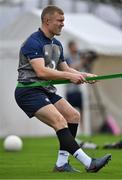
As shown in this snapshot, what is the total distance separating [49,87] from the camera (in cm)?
1174

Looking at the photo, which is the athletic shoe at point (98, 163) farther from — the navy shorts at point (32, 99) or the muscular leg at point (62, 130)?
the navy shorts at point (32, 99)

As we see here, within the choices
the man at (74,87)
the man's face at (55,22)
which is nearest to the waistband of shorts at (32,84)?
the man's face at (55,22)

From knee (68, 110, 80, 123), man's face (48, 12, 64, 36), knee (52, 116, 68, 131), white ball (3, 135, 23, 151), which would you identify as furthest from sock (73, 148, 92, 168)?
white ball (3, 135, 23, 151)

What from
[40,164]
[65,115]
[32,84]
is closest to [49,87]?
[32,84]

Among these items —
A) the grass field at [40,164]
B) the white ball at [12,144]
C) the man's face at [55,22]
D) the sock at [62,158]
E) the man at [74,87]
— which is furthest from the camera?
the man at [74,87]

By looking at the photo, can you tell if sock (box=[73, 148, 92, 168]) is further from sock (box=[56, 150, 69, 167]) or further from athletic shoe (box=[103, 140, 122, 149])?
athletic shoe (box=[103, 140, 122, 149])

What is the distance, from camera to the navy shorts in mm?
11406

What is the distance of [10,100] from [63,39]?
Answer: 2212mm

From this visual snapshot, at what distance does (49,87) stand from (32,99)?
388 mm

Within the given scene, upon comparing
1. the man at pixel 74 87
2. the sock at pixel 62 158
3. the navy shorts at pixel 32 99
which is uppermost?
the navy shorts at pixel 32 99

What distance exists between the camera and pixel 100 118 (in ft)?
83.1

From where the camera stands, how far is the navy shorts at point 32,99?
11.4 metres

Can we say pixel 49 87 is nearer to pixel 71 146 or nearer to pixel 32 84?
pixel 32 84

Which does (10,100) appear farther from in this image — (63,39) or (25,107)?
(25,107)
